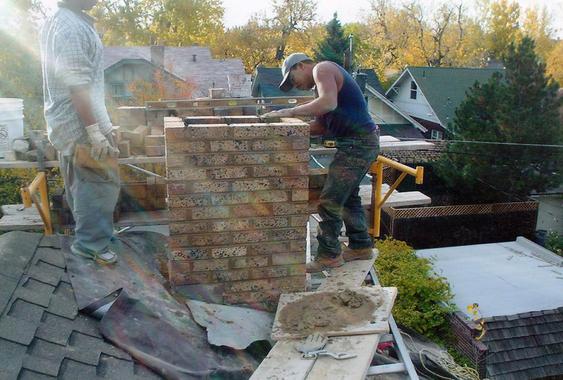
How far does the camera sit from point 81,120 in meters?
3.30

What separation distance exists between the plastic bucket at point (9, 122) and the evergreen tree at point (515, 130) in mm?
13723

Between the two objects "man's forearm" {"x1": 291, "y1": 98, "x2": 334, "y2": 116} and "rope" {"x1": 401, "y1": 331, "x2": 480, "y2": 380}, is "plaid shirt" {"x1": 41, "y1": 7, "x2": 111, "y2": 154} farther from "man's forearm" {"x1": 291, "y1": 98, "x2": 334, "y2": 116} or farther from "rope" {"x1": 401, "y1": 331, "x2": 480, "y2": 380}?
"rope" {"x1": 401, "y1": 331, "x2": 480, "y2": 380}

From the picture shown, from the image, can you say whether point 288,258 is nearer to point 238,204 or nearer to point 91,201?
point 238,204

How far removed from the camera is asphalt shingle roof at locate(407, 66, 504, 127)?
25219 mm

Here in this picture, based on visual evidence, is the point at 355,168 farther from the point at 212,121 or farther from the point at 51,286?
the point at 51,286

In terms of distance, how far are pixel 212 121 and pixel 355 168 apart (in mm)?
1321

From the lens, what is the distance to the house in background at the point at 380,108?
80.3ft

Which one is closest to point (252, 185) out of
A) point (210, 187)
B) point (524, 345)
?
point (210, 187)

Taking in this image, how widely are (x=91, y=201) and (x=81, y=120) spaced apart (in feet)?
1.72

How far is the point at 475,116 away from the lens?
16.5 meters

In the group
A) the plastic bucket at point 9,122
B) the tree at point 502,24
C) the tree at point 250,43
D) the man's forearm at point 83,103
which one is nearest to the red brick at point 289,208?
the man's forearm at point 83,103

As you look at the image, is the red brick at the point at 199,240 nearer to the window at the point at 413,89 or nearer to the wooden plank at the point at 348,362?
the wooden plank at the point at 348,362

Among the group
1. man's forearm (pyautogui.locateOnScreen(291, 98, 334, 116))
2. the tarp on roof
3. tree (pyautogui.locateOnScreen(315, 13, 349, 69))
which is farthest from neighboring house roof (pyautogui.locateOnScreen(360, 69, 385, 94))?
the tarp on roof

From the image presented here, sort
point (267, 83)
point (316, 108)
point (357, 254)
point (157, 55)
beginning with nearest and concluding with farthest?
1. point (316, 108)
2. point (357, 254)
3. point (157, 55)
4. point (267, 83)
